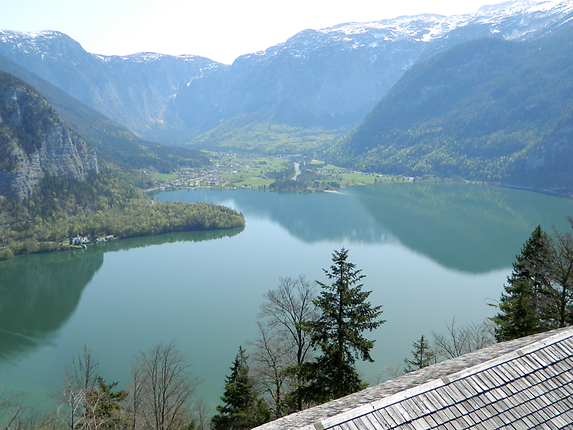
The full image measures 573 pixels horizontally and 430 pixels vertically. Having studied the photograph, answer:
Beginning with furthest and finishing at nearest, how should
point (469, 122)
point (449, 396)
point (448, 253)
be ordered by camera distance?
point (469, 122) < point (448, 253) < point (449, 396)

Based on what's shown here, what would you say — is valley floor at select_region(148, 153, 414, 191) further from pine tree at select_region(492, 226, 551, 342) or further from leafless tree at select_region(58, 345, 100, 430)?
pine tree at select_region(492, 226, 551, 342)

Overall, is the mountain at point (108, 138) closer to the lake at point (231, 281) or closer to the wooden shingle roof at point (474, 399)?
the lake at point (231, 281)

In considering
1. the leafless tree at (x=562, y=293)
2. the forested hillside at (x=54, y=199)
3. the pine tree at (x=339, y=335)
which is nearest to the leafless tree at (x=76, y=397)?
the pine tree at (x=339, y=335)

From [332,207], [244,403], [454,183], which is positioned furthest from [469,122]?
[244,403]

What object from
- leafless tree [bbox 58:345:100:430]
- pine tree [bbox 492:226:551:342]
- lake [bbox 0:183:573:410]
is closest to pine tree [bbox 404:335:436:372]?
pine tree [bbox 492:226:551:342]

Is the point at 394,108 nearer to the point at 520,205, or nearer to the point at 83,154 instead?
the point at 520,205
